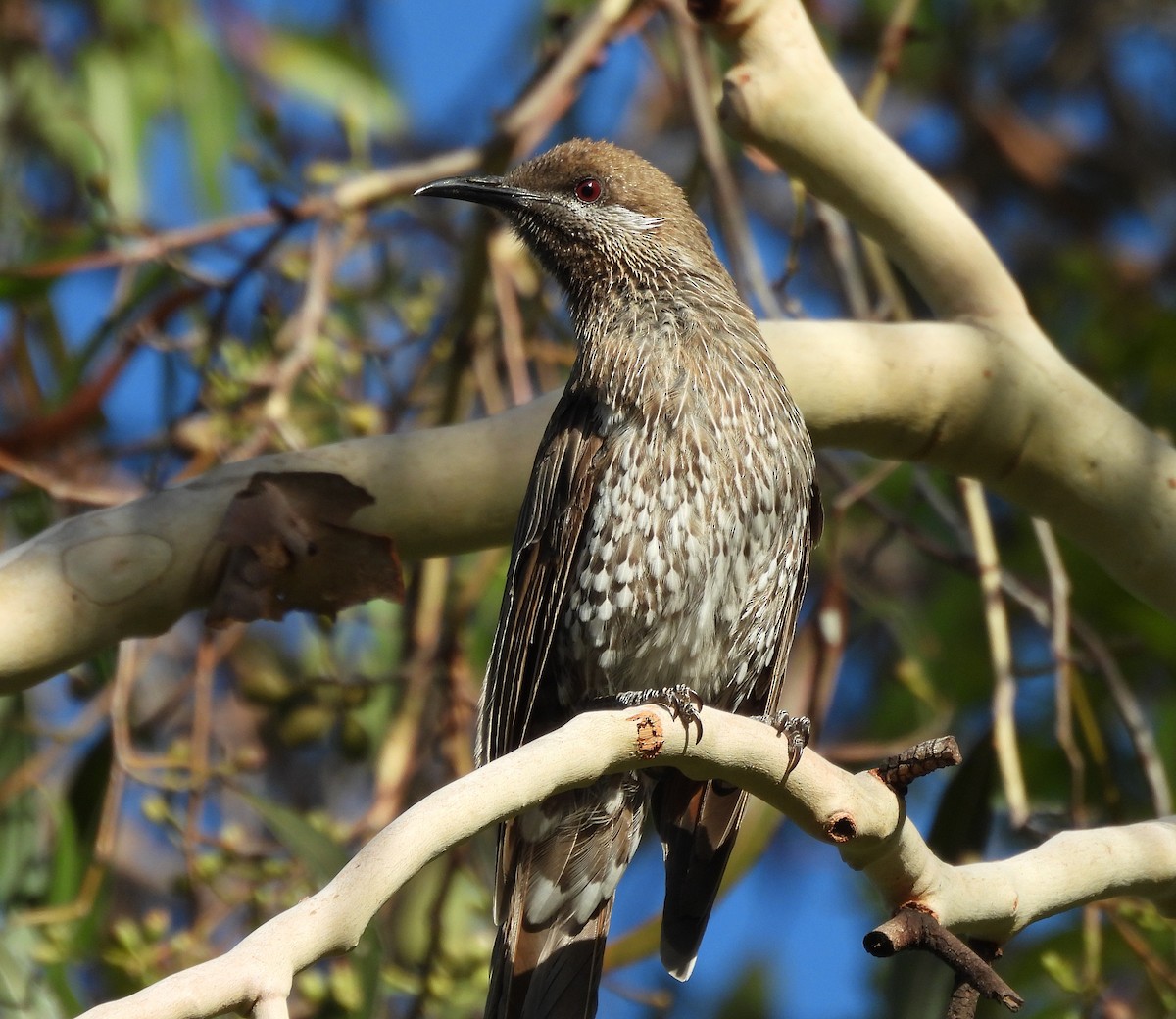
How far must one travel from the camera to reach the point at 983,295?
3.28 metres

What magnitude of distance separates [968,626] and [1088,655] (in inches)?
28.5

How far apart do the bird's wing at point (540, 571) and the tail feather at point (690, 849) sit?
0.39 m

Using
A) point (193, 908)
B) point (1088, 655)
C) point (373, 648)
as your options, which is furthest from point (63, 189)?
point (1088, 655)

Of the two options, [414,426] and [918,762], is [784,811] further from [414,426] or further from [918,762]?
[414,426]

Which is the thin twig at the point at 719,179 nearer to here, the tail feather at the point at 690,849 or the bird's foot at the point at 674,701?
the bird's foot at the point at 674,701

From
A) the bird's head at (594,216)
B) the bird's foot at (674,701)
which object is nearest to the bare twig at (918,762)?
the bird's foot at (674,701)

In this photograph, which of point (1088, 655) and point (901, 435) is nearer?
point (901, 435)

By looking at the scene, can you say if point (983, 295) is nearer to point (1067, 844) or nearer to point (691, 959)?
point (1067, 844)

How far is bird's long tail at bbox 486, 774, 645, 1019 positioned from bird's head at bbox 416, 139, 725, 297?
1.22 meters

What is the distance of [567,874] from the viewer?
11.3 ft

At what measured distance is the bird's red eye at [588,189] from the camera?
3781mm

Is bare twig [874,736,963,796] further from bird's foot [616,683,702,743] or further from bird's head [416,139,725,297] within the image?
bird's head [416,139,725,297]

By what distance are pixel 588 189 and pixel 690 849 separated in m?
1.61

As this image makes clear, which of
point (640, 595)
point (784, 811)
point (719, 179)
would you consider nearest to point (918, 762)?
point (784, 811)
